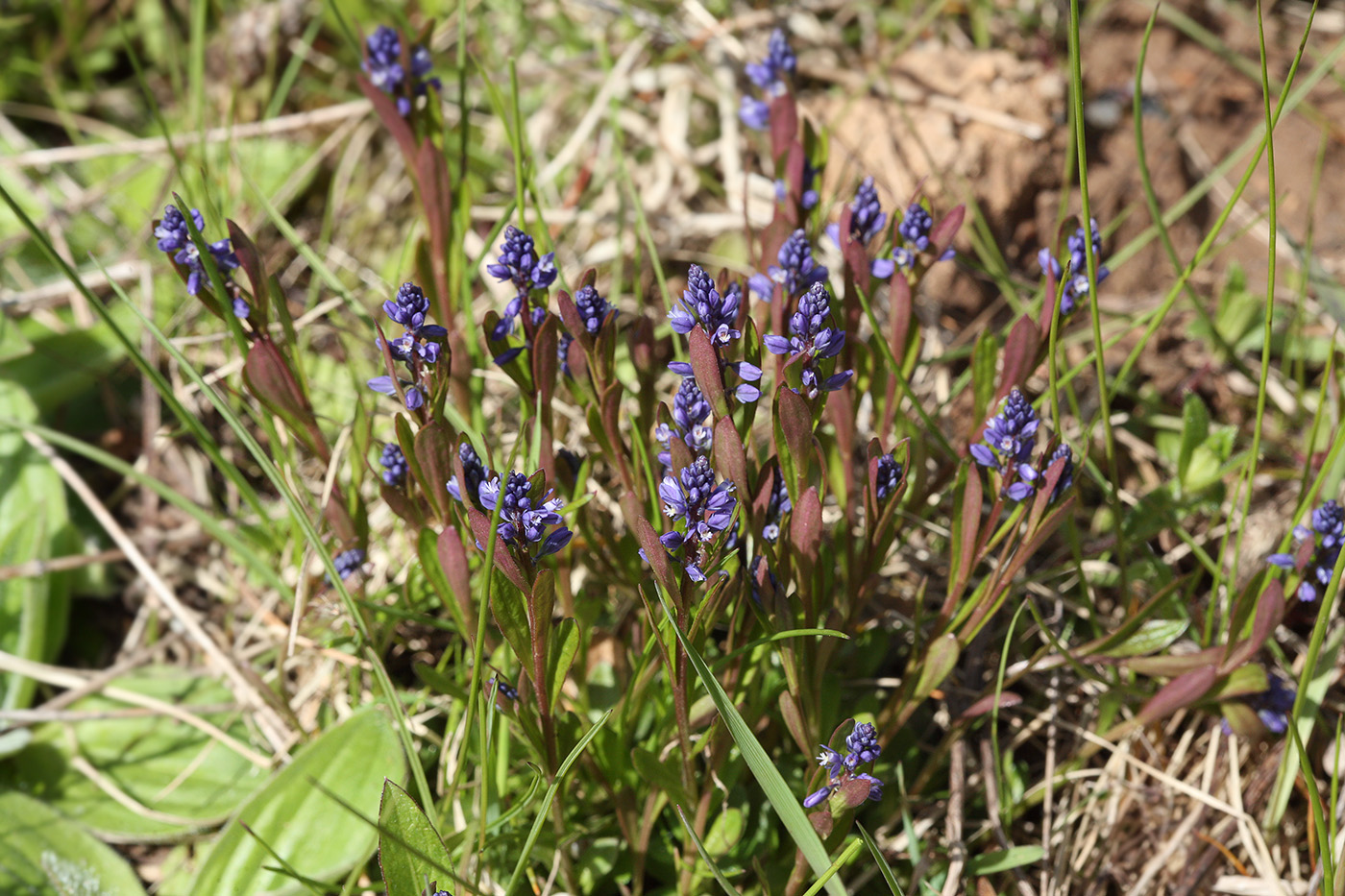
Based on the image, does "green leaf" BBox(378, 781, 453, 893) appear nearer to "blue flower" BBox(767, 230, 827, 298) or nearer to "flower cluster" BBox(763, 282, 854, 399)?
"flower cluster" BBox(763, 282, 854, 399)

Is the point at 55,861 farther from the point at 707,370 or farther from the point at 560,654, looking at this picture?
the point at 707,370

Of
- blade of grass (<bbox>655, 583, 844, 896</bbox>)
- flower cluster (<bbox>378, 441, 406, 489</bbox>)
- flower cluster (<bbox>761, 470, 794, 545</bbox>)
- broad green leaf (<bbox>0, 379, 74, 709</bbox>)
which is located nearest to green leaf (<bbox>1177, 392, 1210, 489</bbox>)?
flower cluster (<bbox>761, 470, 794, 545</bbox>)

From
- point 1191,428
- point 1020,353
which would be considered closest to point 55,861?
point 1020,353

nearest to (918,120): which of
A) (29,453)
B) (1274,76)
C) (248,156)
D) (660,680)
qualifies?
(1274,76)

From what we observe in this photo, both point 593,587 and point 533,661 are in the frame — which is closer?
point 533,661

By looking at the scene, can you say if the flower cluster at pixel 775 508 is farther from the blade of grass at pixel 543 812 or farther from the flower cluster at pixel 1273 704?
the flower cluster at pixel 1273 704

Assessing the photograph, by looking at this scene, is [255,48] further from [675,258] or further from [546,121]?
[675,258]
